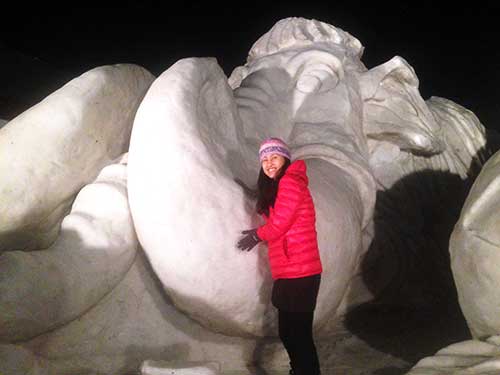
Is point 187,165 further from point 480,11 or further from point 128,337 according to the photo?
point 480,11

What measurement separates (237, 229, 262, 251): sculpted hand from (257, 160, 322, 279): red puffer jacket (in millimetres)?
20

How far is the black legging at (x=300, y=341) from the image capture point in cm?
125

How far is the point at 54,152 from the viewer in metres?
1.31

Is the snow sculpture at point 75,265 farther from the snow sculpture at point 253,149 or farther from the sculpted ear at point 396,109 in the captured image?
the sculpted ear at point 396,109

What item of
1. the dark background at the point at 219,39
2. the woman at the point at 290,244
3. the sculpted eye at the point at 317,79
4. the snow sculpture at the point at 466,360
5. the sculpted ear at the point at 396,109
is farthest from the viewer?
the dark background at the point at 219,39

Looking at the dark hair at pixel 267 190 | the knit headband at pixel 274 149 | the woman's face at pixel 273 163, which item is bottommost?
the dark hair at pixel 267 190

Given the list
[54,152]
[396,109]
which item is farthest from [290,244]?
[396,109]

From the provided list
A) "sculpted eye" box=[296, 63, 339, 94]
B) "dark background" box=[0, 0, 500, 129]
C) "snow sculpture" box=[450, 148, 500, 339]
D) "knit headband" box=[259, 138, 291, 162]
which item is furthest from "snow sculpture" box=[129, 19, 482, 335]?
"dark background" box=[0, 0, 500, 129]

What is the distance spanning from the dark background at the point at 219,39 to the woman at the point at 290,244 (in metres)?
3.31

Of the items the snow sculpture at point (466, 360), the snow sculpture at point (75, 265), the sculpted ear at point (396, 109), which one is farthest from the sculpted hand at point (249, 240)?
the sculpted ear at point (396, 109)

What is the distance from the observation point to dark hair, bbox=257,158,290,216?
1243 mm

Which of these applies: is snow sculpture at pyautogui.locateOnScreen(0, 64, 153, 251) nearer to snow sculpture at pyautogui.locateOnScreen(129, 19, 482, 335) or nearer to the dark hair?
snow sculpture at pyautogui.locateOnScreen(129, 19, 482, 335)

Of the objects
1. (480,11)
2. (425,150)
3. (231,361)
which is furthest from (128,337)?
(480,11)

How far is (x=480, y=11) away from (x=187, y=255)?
3674 mm
